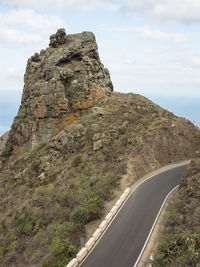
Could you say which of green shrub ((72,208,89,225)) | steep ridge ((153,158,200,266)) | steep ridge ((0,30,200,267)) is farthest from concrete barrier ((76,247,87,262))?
steep ridge ((153,158,200,266))

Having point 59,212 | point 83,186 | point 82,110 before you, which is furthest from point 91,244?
point 82,110

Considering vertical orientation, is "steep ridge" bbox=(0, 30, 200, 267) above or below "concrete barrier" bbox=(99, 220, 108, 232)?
above

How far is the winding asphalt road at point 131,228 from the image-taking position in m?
12.3

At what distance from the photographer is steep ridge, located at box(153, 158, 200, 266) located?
10.8m

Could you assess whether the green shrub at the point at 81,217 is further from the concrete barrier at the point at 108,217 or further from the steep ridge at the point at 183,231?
the steep ridge at the point at 183,231

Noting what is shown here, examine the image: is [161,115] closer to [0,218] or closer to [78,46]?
[78,46]

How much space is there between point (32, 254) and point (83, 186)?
8080mm

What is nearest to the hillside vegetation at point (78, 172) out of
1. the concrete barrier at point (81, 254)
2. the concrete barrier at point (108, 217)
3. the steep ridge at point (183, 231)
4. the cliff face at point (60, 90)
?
the steep ridge at point (183, 231)

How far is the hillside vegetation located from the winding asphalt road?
5.15 feet

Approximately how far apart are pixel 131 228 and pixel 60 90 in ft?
94.8

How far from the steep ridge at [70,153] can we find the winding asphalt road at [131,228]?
1.54 m

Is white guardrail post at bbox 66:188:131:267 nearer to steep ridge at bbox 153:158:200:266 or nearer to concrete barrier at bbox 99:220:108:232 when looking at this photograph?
concrete barrier at bbox 99:220:108:232

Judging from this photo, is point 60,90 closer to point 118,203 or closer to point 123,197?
point 123,197

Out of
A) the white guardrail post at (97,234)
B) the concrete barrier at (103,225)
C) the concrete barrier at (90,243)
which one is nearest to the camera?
the white guardrail post at (97,234)
